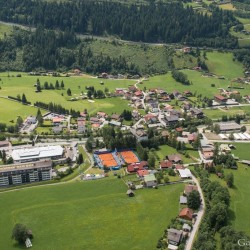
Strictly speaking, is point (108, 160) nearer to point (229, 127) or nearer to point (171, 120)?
point (171, 120)

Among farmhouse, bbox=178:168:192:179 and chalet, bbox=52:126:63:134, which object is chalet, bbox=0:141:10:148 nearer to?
chalet, bbox=52:126:63:134

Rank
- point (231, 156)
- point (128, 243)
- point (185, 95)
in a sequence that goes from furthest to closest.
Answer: point (185, 95) < point (231, 156) < point (128, 243)

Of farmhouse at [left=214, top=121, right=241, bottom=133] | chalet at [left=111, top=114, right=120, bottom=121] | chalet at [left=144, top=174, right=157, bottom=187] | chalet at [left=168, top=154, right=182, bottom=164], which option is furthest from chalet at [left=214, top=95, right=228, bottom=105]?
chalet at [left=144, top=174, right=157, bottom=187]

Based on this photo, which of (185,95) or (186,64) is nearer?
(185,95)

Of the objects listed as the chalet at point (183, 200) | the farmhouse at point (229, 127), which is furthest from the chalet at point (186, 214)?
the farmhouse at point (229, 127)

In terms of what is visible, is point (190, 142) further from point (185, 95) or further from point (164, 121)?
point (185, 95)

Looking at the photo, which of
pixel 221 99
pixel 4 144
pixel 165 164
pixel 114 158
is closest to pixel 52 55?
pixel 221 99

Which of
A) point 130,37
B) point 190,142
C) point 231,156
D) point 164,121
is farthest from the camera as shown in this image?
point 130,37

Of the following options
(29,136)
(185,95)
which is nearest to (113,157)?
(29,136)
